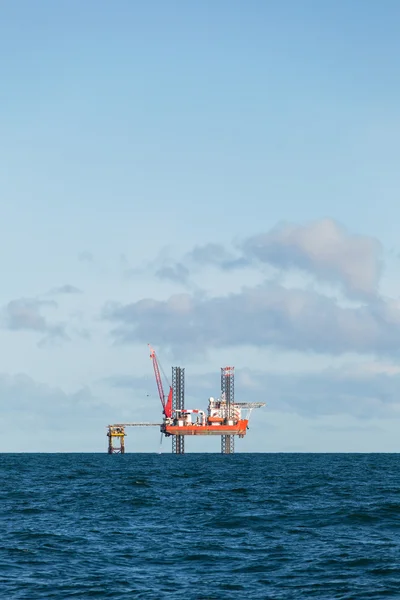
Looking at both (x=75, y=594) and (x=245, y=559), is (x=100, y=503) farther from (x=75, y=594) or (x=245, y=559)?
(x=75, y=594)

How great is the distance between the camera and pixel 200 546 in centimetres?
4112

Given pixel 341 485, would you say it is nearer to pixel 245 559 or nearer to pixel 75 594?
pixel 245 559

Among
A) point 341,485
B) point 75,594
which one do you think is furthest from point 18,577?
point 341,485

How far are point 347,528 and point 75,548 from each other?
16427 mm

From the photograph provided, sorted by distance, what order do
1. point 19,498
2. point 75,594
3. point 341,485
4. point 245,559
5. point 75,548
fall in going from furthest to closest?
point 341,485
point 19,498
point 75,548
point 245,559
point 75,594

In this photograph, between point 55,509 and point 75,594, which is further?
point 55,509

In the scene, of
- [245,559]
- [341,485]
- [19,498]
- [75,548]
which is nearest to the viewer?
[245,559]

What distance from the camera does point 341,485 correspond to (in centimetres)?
8450

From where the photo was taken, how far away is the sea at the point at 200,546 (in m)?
31.8

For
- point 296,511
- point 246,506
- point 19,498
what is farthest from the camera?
point 19,498

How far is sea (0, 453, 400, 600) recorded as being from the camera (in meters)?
31.8

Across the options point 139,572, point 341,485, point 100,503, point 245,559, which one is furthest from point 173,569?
point 341,485

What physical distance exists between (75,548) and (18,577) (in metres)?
6.87

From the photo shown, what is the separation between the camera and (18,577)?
34.0m
